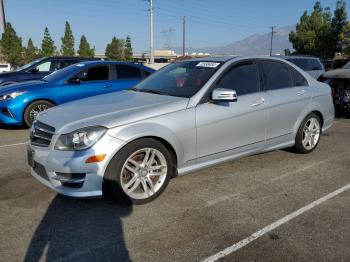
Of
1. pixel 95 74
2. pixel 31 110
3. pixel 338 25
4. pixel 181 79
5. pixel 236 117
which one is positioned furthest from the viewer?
pixel 338 25

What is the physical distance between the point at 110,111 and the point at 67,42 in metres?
61.2

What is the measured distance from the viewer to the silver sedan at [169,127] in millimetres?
3428

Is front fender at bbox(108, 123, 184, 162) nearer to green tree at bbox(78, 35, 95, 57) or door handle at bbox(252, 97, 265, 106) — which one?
door handle at bbox(252, 97, 265, 106)

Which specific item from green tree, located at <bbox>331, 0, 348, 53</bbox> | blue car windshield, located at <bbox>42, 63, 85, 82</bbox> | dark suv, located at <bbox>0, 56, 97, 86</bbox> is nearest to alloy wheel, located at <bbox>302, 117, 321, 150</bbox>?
blue car windshield, located at <bbox>42, 63, 85, 82</bbox>

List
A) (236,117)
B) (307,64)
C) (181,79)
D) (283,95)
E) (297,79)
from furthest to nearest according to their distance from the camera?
(307,64), (297,79), (283,95), (181,79), (236,117)

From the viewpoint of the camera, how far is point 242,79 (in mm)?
4570

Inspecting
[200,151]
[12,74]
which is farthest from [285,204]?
[12,74]

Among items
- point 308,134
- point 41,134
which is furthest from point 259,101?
point 41,134

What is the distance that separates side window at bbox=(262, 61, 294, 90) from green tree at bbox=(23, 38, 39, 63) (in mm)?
58163

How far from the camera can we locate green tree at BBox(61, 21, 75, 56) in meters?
60.2

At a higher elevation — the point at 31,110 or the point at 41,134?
the point at 41,134

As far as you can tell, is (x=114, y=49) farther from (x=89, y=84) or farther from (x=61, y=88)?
(x=61, y=88)

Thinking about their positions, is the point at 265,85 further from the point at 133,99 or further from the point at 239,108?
the point at 133,99

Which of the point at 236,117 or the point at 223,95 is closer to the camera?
the point at 223,95
